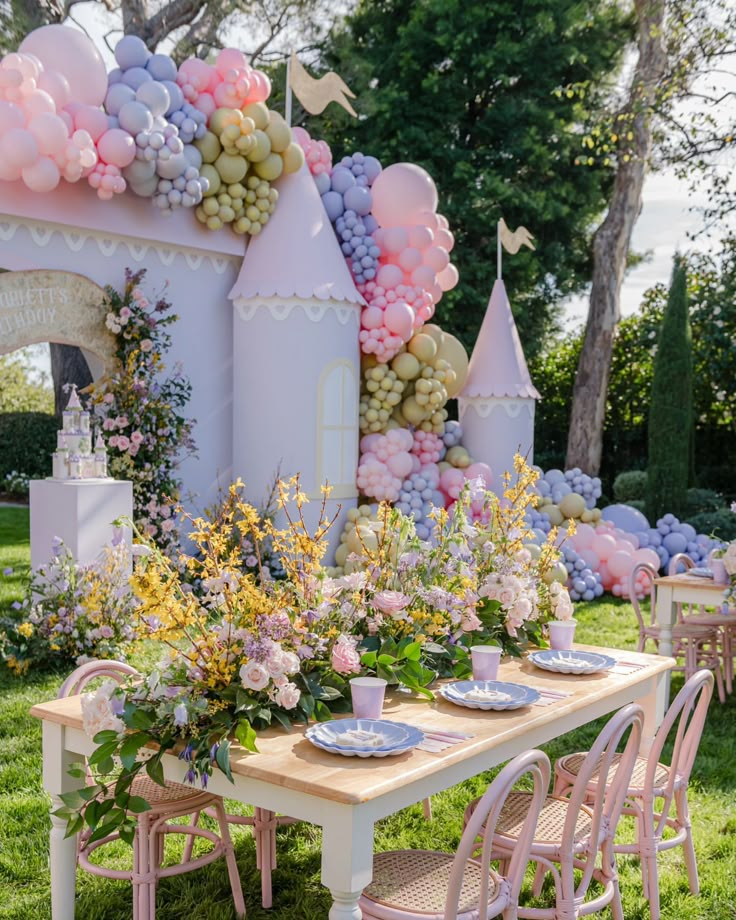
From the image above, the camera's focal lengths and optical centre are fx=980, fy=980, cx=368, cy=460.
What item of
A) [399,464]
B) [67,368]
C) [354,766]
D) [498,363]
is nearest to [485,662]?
[354,766]

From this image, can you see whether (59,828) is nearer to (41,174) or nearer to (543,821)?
(543,821)

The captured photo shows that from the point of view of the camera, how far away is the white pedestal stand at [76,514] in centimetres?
623

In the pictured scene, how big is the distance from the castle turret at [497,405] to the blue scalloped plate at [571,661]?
20.6ft

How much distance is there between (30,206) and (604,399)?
28.9 ft

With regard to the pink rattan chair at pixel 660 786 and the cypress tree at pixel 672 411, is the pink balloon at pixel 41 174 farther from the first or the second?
the cypress tree at pixel 672 411

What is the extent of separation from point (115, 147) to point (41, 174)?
63 cm

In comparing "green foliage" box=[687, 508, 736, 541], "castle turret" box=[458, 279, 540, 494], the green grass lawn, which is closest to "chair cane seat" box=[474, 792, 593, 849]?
the green grass lawn

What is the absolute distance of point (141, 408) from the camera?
746cm

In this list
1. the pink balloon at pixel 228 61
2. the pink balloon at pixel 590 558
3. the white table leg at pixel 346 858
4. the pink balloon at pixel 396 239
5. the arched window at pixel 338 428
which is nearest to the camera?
the white table leg at pixel 346 858

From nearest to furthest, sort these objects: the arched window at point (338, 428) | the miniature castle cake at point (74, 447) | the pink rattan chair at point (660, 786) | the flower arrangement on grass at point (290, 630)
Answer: the flower arrangement on grass at point (290, 630) < the pink rattan chair at point (660, 786) < the miniature castle cake at point (74, 447) < the arched window at point (338, 428)

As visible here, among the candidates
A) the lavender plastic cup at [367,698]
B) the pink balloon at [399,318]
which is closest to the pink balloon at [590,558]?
the pink balloon at [399,318]

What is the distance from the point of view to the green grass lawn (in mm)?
3301

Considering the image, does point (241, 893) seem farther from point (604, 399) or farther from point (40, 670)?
point (604, 399)

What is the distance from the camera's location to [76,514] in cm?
620
